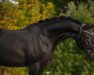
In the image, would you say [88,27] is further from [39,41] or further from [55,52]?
[55,52]

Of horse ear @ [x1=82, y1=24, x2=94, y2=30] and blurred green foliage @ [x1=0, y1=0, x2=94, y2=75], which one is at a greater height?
horse ear @ [x1=82, y1=24, x2=94, y2=30]

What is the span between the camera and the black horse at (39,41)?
9062 mm

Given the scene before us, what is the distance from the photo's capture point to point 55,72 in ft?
42.9

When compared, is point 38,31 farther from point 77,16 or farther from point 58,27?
point 77,16

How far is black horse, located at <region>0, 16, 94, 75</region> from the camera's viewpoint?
9.06 metres

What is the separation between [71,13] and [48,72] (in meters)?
2.08

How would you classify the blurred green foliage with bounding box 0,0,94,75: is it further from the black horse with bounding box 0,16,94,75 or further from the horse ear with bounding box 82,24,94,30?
the horse ear with bounding box 82,24,94,30

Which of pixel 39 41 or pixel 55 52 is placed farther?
pixel 55 52

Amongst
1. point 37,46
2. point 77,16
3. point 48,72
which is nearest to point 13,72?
point 48,72

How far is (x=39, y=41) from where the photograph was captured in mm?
9133

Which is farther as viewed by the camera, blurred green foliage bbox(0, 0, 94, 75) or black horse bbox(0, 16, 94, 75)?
blurred green foliage bbox(0, 0, 94, 75)

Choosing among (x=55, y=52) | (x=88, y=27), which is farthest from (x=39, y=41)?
(x=55, y=52)

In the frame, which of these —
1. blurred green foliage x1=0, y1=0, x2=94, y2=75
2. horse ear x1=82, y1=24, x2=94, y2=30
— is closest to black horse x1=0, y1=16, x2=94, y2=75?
horse ear x1=82, y1=24, x2=94, y2=30

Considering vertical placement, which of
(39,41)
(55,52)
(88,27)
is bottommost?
(55,52)
